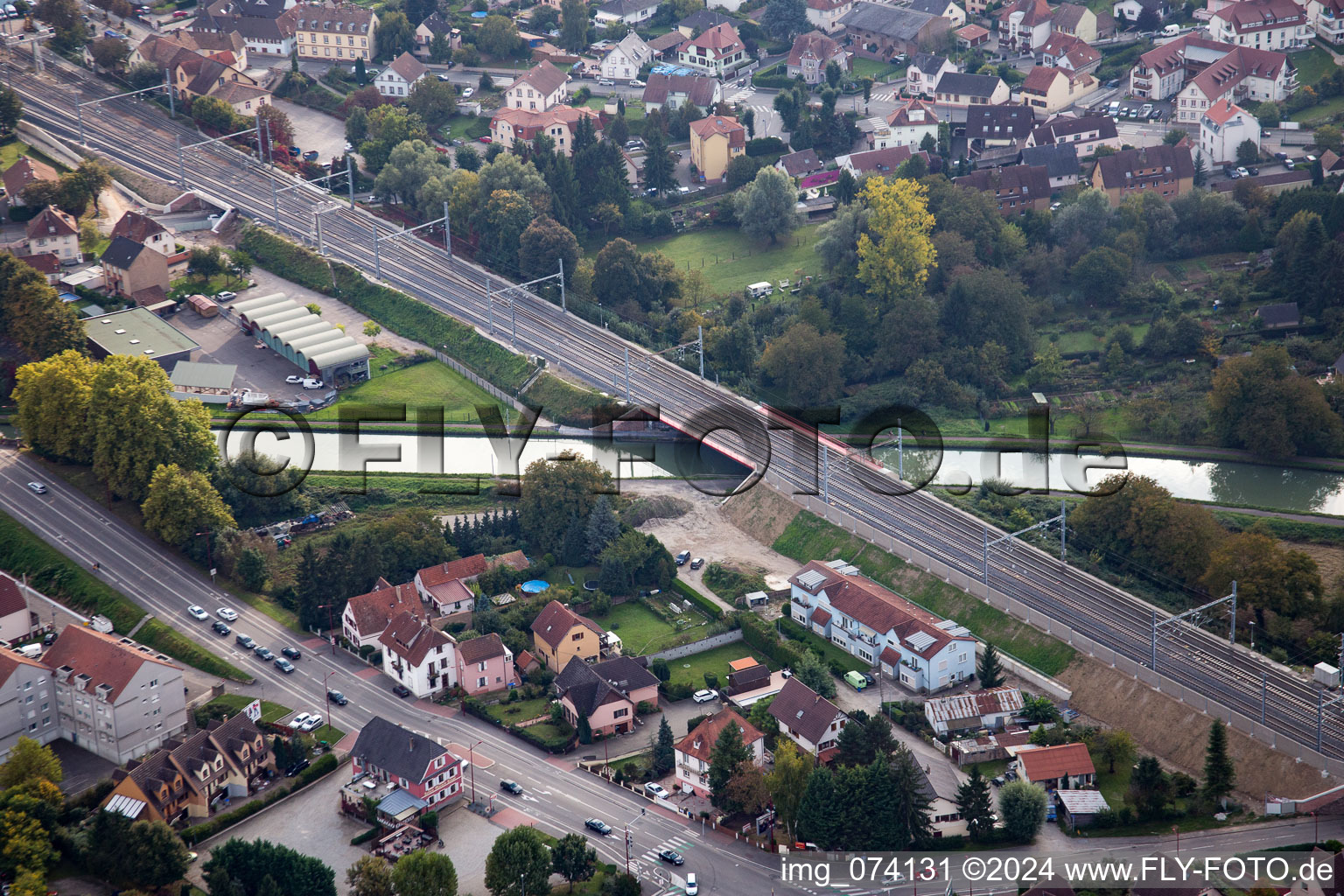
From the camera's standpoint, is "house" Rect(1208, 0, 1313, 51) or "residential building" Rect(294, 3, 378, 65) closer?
"house" Rect(1208, 0, 1313, 51)

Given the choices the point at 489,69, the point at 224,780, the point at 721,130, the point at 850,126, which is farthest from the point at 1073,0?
the point at 224,780

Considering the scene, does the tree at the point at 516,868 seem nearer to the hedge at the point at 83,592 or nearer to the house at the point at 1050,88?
the hedge at the point at 83,592

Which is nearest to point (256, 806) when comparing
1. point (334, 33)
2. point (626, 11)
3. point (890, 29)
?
point (334, 33)

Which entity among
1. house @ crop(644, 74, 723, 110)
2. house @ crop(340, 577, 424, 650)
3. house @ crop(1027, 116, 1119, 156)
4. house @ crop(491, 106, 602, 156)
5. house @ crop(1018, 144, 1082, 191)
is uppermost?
house @ crop(644, 74, 723, 110)

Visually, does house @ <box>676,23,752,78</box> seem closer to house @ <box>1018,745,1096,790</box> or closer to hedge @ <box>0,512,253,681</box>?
hedge @ <box>0,512,253,681</box>

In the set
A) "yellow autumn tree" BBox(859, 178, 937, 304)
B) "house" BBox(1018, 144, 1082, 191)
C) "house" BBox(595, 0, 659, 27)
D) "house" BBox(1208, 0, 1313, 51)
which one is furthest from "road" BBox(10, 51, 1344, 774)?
"house" BBox(1208, 0, 1313, 51)
